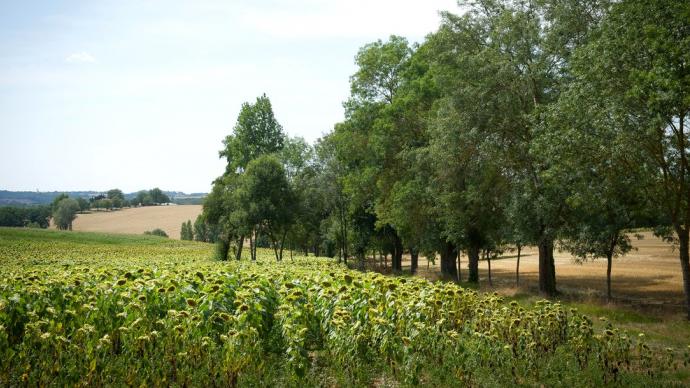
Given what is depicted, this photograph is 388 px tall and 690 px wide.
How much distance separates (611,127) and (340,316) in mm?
14253

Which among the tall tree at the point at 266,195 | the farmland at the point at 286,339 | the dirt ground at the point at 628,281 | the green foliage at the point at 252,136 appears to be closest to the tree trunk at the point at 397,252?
the dirt ground at the point at 628,281

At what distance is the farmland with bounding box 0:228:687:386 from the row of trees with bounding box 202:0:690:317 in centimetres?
929

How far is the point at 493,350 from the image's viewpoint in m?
9.59

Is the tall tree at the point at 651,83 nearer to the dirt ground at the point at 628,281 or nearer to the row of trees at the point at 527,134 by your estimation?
the row of trees at the point at 527,134

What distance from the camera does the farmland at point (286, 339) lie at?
7875 millimetres

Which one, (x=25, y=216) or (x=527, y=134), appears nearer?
(x=527, y=134)

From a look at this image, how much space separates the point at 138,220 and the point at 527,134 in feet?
444

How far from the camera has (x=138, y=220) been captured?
143625mm

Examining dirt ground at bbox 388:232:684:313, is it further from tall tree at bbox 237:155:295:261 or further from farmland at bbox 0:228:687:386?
farmland at bbox 0:228:687:386

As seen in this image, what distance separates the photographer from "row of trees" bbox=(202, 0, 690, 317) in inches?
714

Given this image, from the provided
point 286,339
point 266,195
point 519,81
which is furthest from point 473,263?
point 286,339

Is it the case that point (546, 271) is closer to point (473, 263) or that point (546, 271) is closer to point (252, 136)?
point (473, 263)

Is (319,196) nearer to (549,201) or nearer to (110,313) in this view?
(549,201)

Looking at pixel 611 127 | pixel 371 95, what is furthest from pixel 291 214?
pixel 611 127
